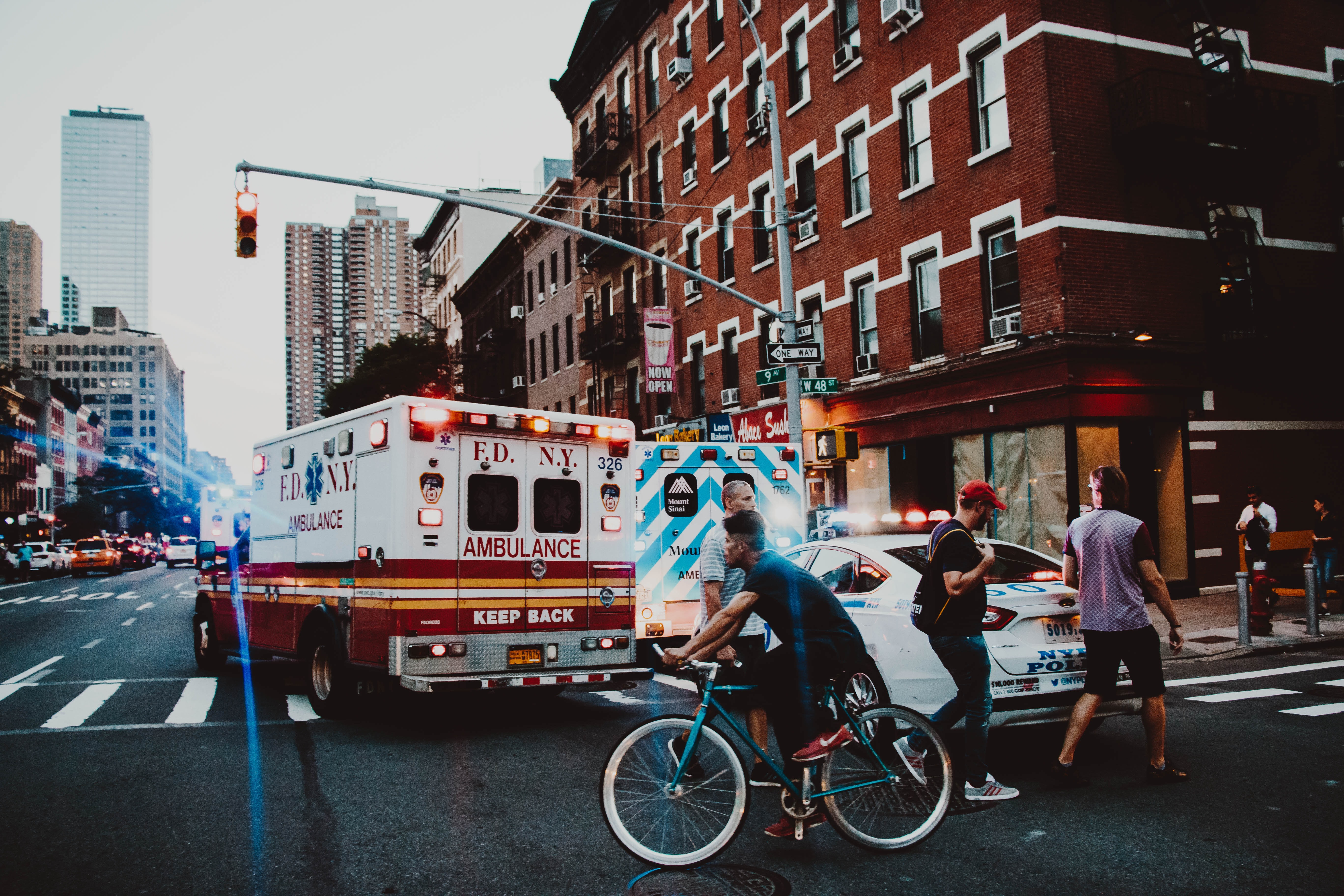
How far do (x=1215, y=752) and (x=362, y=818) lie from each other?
5679mm

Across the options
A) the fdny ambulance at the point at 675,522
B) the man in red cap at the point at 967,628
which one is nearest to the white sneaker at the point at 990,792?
the man in red cap at the point at 967,628

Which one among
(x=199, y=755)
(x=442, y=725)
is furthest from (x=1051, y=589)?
(x=199, y=755)

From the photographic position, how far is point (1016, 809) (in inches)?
229

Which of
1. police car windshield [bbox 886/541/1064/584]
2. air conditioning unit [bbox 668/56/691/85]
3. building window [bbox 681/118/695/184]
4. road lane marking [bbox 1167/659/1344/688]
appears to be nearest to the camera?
police car windshield [bbox 886/541/1064/584]

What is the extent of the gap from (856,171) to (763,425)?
6528 mm

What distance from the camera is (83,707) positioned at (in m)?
10.0

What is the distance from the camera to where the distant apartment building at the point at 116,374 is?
166m

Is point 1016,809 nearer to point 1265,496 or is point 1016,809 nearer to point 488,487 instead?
point 488,487

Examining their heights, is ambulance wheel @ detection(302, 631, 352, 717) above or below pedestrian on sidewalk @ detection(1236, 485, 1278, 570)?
below

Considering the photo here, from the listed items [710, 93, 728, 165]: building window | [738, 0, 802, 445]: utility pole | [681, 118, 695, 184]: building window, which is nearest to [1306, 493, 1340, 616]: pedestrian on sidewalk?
[738, 0, 802, 445]: utility pole

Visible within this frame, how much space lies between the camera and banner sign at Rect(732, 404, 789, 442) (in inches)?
961

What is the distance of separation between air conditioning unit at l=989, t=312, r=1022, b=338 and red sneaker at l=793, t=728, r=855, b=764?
Answer: 1334cm

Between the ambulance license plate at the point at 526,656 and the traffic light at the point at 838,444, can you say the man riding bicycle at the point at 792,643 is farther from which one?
the traffic light at the point at 838,444

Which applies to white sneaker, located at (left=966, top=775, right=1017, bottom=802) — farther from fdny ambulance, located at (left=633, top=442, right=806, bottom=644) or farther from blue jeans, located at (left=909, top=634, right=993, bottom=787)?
fdny ambulance, located at (left=633, top=442, right=806, bottom=644)
